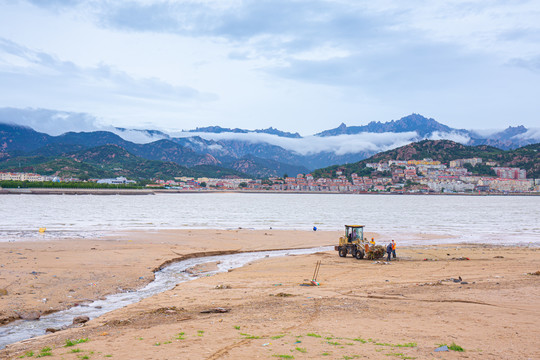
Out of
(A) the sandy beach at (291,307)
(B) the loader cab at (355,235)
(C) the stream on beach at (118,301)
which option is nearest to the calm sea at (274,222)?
(B) the loader cab at (355,235)

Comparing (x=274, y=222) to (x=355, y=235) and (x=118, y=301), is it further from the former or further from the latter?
(x=118, y=301)

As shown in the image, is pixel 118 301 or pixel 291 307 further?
pixel 118 301

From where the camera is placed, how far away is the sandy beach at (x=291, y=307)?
9633mm

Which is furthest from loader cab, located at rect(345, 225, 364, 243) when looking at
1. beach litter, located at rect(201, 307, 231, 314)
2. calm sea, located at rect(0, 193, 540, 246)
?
beach litter, located at rect(201, 307, 231, 314)

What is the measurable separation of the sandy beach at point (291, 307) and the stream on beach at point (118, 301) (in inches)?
24.9

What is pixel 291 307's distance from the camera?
13.7 metres

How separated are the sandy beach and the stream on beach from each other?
632 millimetres

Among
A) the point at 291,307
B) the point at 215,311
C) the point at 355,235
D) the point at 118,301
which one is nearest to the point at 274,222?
the point at 355,235

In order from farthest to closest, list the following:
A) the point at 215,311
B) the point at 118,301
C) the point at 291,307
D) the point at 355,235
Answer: the point at 355,235 → the point at 118,301 → the point at 291,307 → the point at 215,311

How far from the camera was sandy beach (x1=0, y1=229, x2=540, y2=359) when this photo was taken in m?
9.63

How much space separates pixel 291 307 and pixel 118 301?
23.2 ft

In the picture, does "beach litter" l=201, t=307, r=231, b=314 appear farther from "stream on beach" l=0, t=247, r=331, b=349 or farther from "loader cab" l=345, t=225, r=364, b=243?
"loader cab" l=345, t=225, r=364, b=243

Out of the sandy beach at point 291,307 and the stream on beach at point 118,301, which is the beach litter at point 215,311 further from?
the stream on beach at point 118,301

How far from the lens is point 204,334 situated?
10727mm
